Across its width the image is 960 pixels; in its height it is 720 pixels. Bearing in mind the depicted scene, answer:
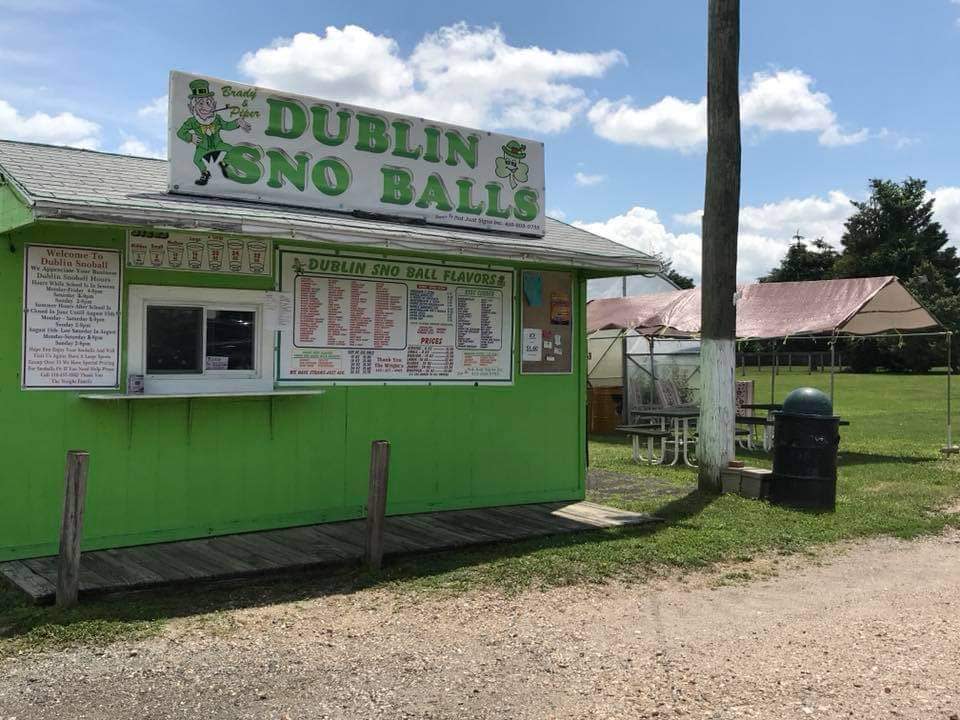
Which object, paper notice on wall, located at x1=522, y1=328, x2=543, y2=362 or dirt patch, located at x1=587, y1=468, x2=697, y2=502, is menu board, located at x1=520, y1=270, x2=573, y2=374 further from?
dirt patch, located at x1=587, y1=468, x2=697, y2=502

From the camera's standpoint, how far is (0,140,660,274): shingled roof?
20.5 feet

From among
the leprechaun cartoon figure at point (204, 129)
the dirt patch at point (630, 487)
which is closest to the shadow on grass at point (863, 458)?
the dirt patch at point (630, 487)

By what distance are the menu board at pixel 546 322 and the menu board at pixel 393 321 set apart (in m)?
0.22

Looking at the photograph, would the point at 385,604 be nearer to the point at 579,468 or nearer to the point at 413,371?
the point at 413,371

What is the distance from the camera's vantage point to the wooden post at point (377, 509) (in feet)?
22.8

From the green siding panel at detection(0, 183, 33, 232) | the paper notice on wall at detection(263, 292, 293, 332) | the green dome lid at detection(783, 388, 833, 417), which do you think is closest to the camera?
the green siding panel at detection(0, 183, 33, 232)

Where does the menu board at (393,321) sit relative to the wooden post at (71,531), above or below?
above

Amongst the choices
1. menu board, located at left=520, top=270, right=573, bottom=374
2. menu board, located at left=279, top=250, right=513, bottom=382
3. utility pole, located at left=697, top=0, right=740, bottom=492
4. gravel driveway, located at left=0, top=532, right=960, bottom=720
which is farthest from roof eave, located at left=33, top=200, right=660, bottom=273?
gravel driveway, located at left=0, top=532, right=960, bottom=720

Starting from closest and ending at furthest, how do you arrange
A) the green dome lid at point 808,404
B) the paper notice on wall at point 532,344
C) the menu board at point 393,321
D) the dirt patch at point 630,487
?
the menu board at point 393,321 < the paper notice on wall at point 532,344 < the green dome lid at point 808,404 < the dirt patch at point 630,487

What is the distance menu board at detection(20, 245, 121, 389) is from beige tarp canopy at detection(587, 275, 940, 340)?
1170 centimetres

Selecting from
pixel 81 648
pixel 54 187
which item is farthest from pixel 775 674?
pixel 54 187

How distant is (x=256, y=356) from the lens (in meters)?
7.86

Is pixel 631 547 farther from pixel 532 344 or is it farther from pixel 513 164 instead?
pixel 513 164

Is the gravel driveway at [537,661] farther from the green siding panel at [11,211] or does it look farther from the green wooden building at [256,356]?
the green siding panel at [11,211]
